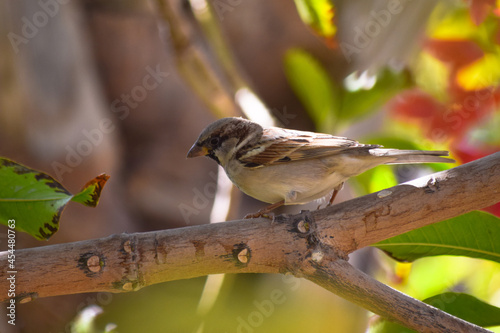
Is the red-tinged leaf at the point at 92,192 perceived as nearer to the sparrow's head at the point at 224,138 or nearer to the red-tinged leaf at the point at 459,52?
the sparrow's head at the point at 224,138

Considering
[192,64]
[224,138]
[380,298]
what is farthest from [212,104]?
[380,298]

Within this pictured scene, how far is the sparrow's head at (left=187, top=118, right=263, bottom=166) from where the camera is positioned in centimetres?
182

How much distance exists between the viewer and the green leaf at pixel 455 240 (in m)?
1.32

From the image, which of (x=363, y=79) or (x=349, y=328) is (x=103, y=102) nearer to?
(x=363, y=79)

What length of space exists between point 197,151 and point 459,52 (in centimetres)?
131

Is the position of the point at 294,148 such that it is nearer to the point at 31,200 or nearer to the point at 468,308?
the point at 468,308

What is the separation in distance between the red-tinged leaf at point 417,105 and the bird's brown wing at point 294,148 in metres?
0.70

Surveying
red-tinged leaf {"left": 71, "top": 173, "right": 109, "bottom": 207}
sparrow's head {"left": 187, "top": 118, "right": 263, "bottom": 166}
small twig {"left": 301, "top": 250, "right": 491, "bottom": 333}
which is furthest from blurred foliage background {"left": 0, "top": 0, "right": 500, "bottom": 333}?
small twig {"left": 301, "top": 250, "right": 491, "bottom": 333}

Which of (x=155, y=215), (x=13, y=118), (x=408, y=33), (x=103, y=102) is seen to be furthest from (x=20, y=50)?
(x=408, y=33)

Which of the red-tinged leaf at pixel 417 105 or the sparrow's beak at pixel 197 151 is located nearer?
the sparrow's beak at pixel 197 151

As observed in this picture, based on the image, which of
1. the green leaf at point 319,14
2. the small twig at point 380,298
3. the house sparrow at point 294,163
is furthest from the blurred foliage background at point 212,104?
the small twig at point 380,298

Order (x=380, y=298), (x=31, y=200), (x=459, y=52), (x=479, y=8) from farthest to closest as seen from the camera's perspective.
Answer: (x=459, y=52) → (x=479, y=8) → (x=31, y=200) → (x=380, y=298)

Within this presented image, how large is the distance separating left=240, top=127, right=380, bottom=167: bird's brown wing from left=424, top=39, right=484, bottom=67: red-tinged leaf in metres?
0.82

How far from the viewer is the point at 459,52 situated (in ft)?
7.06
